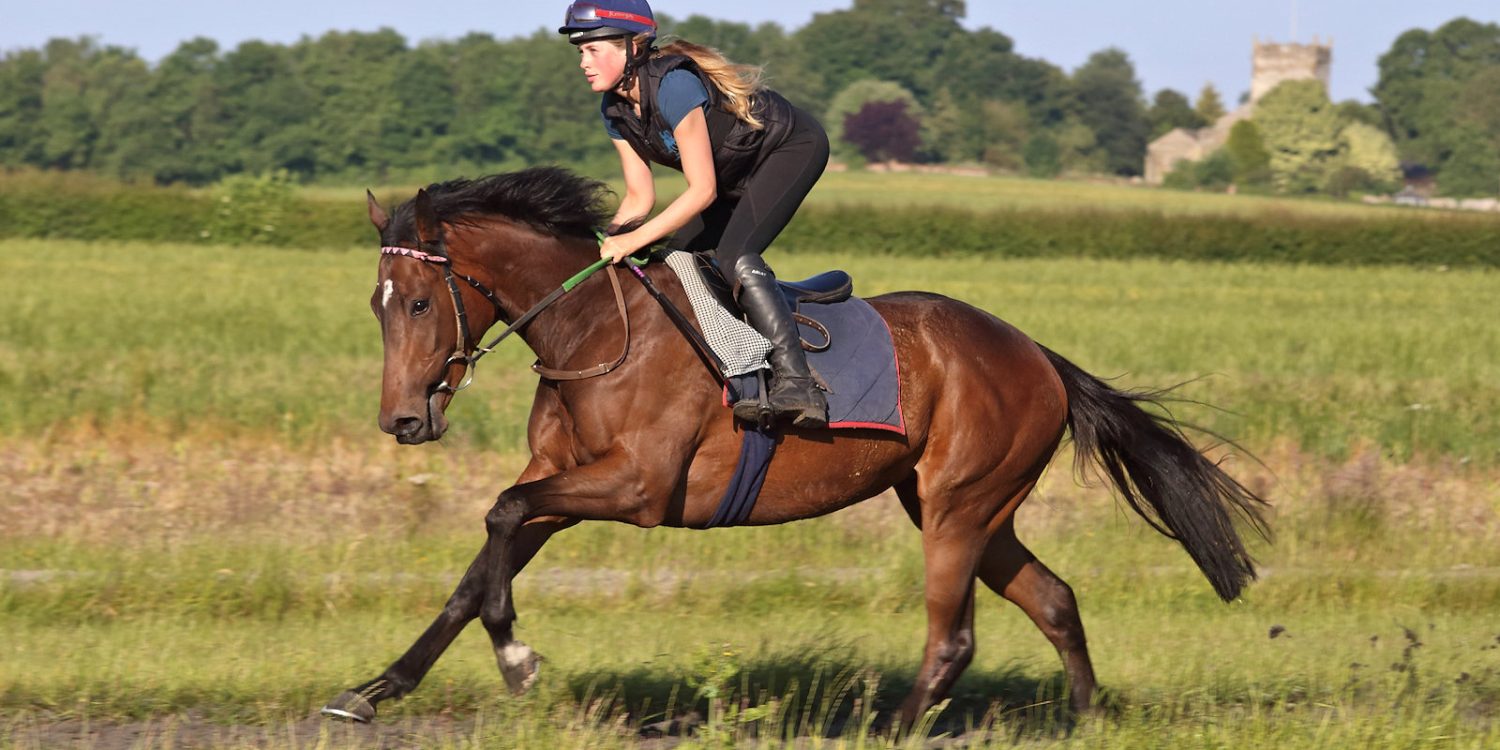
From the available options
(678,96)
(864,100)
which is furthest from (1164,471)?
(864,100)

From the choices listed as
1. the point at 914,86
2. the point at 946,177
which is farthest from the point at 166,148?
the point at 914,86

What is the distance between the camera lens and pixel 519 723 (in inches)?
220

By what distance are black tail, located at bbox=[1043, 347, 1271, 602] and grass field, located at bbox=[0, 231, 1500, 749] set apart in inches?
22.1

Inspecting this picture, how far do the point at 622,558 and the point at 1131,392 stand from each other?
4.02 m

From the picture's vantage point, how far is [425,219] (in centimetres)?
583

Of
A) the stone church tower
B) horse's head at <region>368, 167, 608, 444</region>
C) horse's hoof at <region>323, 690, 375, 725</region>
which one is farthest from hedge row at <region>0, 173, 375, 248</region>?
the stone church tower

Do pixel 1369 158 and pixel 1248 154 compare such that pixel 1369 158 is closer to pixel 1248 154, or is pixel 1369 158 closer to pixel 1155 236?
pixel 1248 154

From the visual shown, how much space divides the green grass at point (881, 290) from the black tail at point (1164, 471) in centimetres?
292

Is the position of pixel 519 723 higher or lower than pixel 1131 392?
lower

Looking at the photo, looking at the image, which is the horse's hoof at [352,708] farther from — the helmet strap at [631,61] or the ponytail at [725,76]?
the ponytail at [725,76]

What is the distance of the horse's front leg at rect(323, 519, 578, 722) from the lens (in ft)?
19.2

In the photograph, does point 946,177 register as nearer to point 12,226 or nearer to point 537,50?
point 537,50

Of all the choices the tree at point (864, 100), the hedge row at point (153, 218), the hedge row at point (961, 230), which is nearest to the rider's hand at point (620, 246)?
the hedge row at point (961, 230)

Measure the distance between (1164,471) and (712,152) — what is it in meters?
2.55
